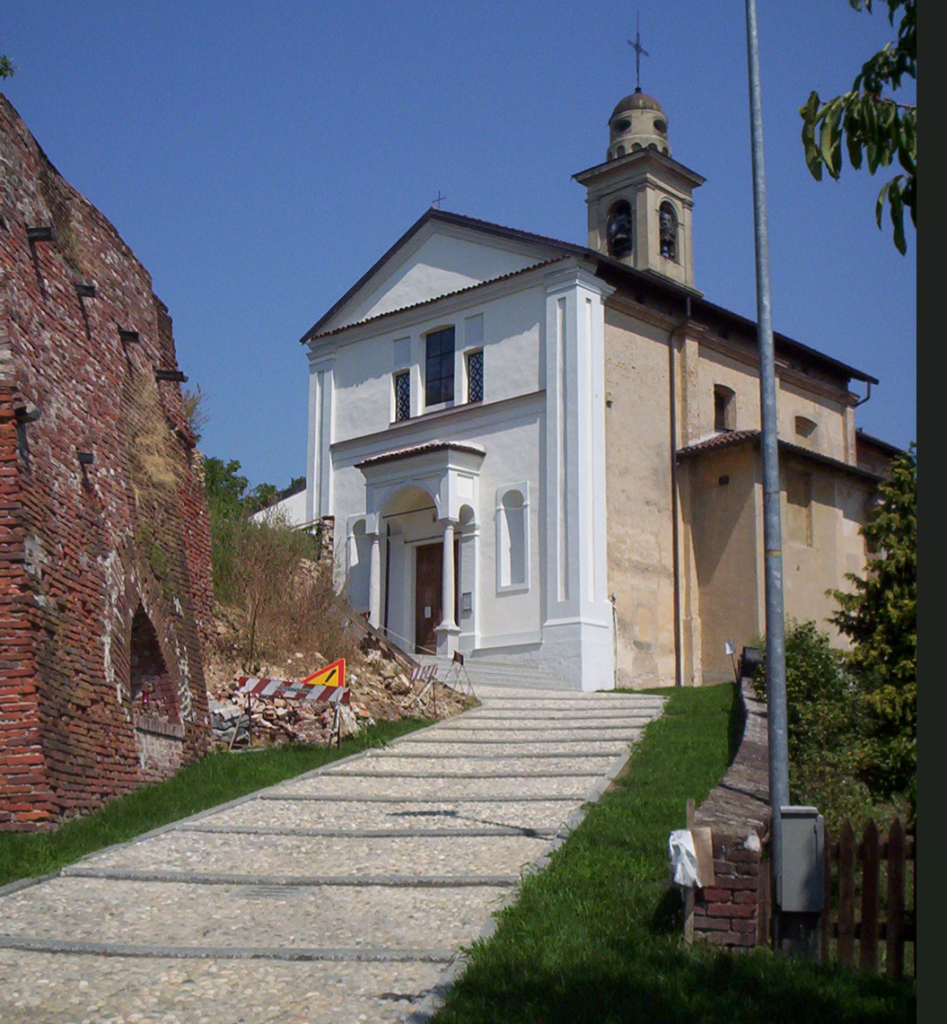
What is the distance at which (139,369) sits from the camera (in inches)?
655

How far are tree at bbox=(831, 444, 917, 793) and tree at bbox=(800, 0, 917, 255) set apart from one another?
764 centimetres

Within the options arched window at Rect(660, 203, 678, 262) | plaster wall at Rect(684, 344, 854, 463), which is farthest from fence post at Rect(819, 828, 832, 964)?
arched window at Rect(660, 203, 678, 262)

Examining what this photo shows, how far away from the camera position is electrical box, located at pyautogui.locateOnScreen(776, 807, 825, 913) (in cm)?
769

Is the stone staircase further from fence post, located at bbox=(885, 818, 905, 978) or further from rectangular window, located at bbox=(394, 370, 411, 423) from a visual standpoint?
fence post, located at bbox=(885, 818, 905, 978)

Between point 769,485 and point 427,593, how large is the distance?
68.2 ft

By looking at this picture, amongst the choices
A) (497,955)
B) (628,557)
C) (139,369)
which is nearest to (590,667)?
(628,557)

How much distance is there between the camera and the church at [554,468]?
27594mm

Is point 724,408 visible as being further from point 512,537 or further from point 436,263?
point 436,263

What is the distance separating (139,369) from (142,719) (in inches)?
191

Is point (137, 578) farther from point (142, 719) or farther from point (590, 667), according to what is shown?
point (590, 667)

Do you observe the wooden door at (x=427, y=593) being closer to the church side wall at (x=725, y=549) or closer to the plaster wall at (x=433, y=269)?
the church side wall at (x=725, y=549)

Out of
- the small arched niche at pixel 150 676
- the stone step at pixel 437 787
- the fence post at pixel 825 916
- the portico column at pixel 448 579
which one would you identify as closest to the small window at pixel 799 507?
the portico column at pixel 448 579

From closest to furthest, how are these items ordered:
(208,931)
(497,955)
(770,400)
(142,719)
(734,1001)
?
(734,1001)
(497,955)
(208,931)
(770,400)
(142,719)

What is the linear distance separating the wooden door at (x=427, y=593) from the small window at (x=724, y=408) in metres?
7.96
